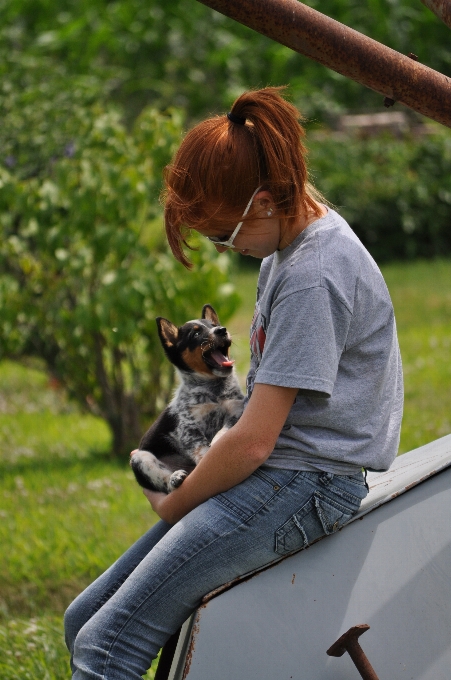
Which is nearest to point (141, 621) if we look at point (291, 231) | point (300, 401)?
point (300, 401)

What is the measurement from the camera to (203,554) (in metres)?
2.15

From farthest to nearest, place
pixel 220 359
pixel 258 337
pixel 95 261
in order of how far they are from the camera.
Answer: pixel 95 261
pixel 220 359
pixel 258 337

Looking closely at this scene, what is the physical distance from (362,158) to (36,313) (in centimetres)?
943

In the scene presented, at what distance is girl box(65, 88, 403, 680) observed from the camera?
2.12m

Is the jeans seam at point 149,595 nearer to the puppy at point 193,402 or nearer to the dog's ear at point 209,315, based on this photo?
the puppy at point 193,402

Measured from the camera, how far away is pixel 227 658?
2.13 metres

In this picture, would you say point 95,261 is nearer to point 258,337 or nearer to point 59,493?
point 59,493

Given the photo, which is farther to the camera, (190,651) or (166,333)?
(166,333)

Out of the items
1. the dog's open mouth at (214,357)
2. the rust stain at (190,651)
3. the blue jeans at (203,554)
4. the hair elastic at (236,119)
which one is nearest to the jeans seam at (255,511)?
the blue jeans at (203,554)

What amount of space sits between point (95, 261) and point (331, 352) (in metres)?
4.08

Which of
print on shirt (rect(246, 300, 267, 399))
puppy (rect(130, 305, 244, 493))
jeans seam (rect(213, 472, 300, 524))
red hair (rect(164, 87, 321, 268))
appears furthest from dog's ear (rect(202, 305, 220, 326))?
jeans seam (rect(213, 472, 300, 524))

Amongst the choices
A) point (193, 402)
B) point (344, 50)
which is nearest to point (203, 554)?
point (193, 402)

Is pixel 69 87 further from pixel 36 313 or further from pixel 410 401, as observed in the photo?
pixel 410 401

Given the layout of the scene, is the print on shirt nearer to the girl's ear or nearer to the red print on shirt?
the red print on shirt
